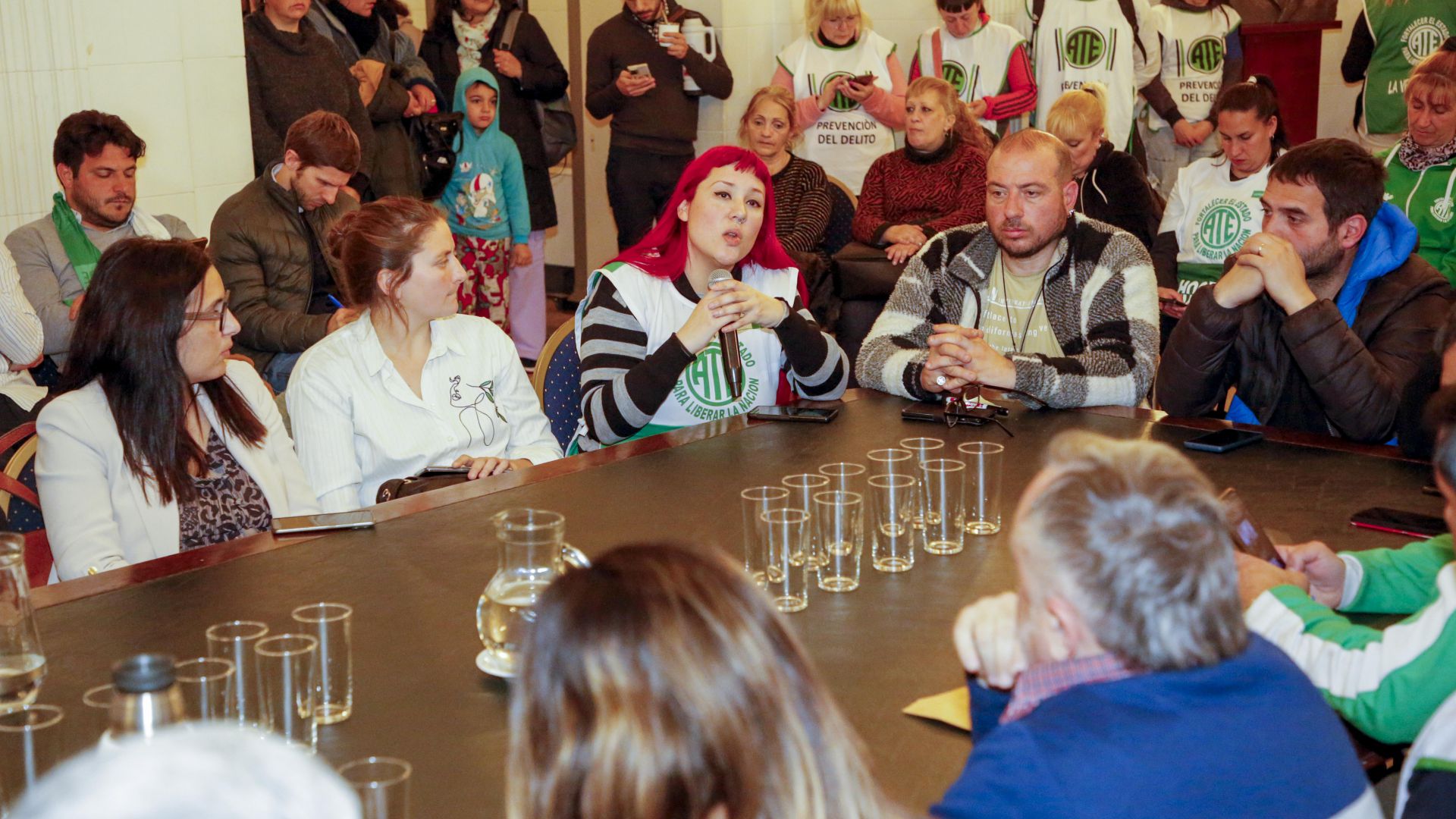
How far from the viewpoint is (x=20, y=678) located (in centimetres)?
167

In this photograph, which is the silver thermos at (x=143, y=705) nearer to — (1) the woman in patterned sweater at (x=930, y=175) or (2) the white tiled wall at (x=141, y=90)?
(2) the white tiled wall at (x=141, y=90)

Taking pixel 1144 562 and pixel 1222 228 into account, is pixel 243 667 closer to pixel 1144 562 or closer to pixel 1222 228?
pixel 1144 562

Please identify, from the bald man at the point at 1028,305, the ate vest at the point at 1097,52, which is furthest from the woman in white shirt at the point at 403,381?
the ate vest at the point at 1097,52

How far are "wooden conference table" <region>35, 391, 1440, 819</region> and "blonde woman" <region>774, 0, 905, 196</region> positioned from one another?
416cm

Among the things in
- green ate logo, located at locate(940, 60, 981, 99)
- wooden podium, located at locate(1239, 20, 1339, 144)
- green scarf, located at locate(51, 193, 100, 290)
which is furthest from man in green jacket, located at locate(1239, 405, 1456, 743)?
wooden podium, located at locate(1239, 20, 1339, 144)

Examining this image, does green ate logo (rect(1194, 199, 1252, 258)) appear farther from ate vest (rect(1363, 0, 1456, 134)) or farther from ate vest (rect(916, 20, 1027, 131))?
ate vest (rect(1363, 0, 1456, 134))

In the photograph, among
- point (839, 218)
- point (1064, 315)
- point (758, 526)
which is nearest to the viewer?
point (758, 526)

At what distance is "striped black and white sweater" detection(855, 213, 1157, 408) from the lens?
3.09 metres

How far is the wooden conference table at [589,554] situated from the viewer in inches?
62.0

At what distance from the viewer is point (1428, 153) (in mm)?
5156

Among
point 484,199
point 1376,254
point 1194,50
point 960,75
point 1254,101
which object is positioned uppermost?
point 1194,50

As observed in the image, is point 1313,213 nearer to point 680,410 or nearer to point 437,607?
point 680,410

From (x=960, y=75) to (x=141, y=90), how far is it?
12.8 ft

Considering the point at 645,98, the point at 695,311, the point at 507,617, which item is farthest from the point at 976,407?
the point at 645,98
